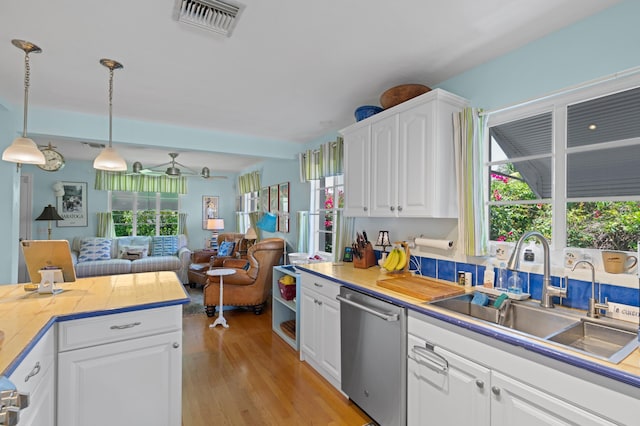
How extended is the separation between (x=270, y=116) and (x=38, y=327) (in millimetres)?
2549

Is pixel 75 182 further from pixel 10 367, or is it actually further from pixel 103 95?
pixel 10 367

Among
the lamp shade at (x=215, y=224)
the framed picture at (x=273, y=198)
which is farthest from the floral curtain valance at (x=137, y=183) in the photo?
the framed picture at (x=273, y=198)

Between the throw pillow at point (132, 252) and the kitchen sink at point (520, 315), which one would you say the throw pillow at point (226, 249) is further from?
the kitchen sink at point (520, 315)

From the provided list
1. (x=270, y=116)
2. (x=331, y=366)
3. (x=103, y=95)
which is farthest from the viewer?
(x=270, y=116)

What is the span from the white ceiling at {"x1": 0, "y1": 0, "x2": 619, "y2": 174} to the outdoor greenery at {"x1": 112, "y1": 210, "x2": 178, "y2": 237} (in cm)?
410

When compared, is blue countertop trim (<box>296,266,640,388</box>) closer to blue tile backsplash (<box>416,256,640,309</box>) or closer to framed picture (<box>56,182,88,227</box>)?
blue tile backsplash (<box>416,256,640,309</box>)

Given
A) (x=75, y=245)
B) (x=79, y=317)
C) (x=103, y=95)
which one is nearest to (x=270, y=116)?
(x=103, y=95)

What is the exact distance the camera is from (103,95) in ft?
8.80

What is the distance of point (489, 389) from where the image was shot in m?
1.36

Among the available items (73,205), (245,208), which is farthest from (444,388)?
(73,205)

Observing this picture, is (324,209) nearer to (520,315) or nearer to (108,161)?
(108,161)

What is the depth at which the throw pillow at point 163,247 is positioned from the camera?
19.9ft

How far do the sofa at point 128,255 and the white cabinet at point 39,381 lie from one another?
4271 millimetres

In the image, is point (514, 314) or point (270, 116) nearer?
point (514, 314)
